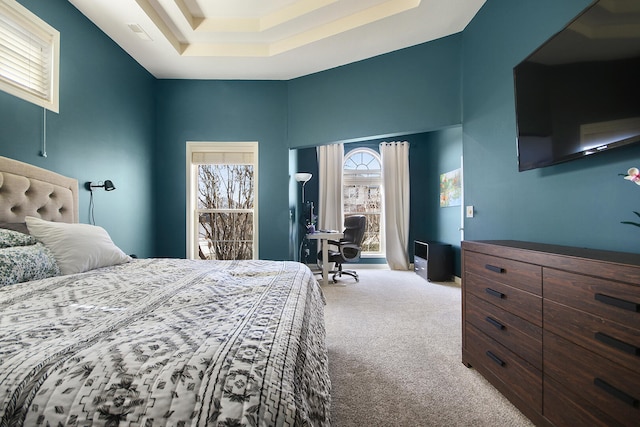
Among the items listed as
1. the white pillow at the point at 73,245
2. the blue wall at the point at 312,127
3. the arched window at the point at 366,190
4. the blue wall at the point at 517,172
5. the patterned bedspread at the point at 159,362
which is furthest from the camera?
the arched window at the point at 366,190

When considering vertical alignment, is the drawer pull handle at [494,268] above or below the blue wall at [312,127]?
below

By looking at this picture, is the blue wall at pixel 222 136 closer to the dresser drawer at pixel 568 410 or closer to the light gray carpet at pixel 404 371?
the light gray carpet at pixel 404 371

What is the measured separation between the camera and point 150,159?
380 centimetres

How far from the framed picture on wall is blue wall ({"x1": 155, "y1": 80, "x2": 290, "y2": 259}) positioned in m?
2.59

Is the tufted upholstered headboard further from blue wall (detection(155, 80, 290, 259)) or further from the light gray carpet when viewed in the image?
the light gray carpet

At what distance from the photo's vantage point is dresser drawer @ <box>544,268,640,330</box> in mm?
963

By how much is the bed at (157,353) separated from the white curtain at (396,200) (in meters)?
4.42

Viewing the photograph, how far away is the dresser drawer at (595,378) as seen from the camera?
0.97 metres

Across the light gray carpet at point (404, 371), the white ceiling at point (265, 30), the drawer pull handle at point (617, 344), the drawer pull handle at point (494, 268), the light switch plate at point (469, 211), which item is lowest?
the light gray carpet at point (404, 371)

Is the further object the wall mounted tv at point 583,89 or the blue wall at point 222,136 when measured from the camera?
the blue wall at point 222,136

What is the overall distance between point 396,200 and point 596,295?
4.59m

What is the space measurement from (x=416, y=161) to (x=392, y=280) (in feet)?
8.32

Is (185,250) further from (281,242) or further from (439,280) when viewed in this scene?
(439,280)

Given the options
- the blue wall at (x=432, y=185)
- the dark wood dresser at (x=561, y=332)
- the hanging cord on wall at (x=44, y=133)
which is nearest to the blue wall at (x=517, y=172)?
the dark wood dresser at (x=561, y=332)
